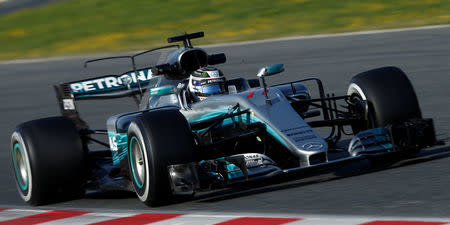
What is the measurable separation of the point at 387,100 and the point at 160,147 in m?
2.34

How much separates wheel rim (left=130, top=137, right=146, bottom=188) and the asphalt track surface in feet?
0.80

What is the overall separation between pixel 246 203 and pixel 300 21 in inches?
628

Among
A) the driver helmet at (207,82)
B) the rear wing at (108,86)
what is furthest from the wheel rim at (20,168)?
the driver helmet at (207,82)

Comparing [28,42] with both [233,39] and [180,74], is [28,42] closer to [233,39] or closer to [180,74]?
[233,39]

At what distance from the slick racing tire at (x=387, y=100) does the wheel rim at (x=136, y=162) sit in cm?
221

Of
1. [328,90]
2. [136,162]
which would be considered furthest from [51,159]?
[328,90]

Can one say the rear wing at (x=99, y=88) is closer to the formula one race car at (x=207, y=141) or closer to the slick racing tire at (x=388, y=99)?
the formula one race car at (x=207, y=141)

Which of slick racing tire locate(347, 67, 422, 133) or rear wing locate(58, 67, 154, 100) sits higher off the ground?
rear wing locate(58, 67, 154, 100)

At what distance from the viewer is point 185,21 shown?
81.0 feet

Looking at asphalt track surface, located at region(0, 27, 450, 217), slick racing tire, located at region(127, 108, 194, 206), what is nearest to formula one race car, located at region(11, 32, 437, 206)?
slick racing tire, located at region(127, 108, 194, 206)

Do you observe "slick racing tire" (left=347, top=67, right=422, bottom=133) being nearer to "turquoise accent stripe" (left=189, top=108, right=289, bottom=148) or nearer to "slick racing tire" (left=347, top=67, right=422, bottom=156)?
"slick racing tire" (left=347, top=67, right=422, bottom=156)

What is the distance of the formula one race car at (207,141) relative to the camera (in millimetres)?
6230

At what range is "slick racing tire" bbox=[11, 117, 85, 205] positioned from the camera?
7.06 meters

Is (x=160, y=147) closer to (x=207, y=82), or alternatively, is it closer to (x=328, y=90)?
(x=207, y=82)
